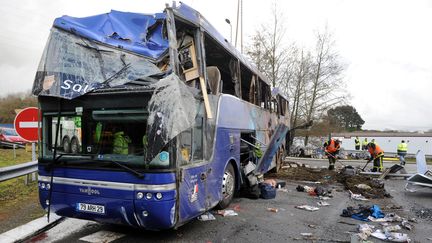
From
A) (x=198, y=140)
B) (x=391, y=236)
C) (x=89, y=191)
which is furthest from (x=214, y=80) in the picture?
(x=391, y=236)

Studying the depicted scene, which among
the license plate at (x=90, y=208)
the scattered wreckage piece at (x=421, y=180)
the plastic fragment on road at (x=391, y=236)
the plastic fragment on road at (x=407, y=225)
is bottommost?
the plastic fragment on road at (x=407, y=225)

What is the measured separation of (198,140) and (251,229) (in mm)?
1825

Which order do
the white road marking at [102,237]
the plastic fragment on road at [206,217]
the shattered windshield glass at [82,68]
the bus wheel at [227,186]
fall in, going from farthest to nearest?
the bus wheel at [227,186] → the plastic fragment on road at [206,217] → the white road marking at [102,237] → the shattered windshield glass at [82,68]

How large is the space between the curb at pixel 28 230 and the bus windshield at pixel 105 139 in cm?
133

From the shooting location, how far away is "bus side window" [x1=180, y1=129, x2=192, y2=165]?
16.0 feet

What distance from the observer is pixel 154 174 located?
4477 mm

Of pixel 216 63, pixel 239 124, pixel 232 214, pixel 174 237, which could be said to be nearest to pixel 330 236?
pixel 232 214

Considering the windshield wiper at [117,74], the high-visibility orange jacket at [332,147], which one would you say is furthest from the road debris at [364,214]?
the high-visibility orange jacket at [332,147]

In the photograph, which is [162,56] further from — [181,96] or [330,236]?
[330,236]

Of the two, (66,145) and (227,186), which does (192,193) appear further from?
(227,186)

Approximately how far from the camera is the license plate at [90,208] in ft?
15.6

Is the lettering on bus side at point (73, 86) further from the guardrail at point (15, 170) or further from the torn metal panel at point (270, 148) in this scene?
the torn metal panel at point (270, 148)

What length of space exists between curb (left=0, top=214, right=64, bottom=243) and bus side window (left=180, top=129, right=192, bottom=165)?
274 cm

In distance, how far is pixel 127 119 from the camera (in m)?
4.65
